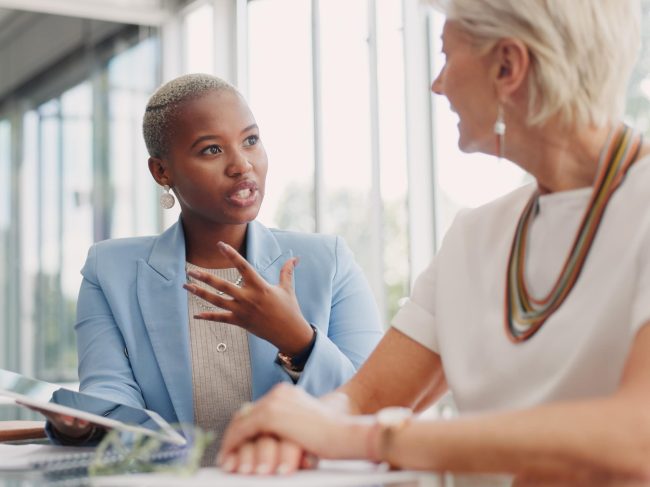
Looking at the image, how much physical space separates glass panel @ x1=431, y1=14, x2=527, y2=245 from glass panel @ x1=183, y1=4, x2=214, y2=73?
2344 millimetres

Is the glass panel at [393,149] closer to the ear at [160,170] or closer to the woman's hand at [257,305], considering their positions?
the ear at [160,170]

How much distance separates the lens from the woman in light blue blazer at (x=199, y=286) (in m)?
2.09

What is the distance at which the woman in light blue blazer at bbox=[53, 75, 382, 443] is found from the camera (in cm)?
Answer: 209

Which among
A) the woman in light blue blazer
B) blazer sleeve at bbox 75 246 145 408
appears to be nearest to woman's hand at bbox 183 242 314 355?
the woman in light blue blazer

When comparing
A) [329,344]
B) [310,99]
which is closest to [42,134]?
[310,99]

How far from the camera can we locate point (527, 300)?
136 cm

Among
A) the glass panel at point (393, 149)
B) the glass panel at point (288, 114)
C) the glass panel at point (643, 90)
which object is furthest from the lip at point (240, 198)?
the glass panel at point (288, 114)

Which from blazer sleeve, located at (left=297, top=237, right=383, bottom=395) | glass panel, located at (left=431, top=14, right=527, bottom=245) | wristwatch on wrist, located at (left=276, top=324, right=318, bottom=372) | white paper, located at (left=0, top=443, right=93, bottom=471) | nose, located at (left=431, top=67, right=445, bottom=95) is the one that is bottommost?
white paper, located at (left=0, top=443, right=93, bottom=471)

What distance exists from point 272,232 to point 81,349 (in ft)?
1.81

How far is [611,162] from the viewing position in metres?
1.32

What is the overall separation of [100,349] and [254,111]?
3386 millimetres

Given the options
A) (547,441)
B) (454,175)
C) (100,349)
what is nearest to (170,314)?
(100,349)

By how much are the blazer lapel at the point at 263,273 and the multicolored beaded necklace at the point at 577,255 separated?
0.72 metres

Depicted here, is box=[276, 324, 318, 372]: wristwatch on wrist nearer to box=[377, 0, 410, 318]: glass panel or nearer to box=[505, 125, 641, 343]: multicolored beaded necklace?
box=[505, 125, 641, 343]: multicolored beaded necklace
